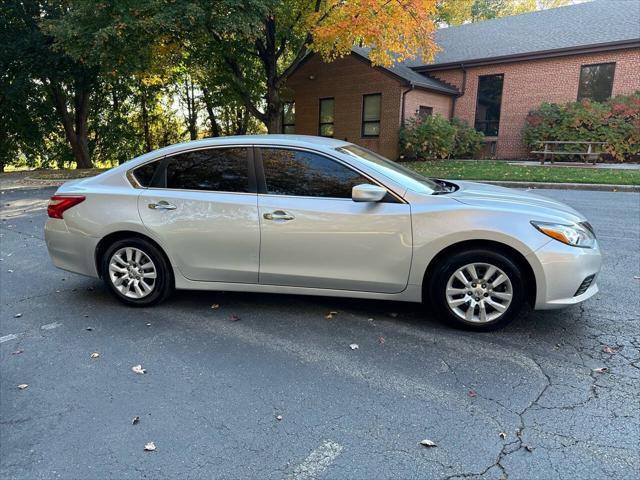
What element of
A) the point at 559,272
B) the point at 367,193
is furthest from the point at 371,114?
the point at 559,272

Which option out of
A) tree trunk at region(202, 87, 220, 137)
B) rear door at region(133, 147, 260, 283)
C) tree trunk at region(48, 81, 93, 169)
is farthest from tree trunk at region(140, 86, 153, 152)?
rear door at region(133, 147, 260, 283)

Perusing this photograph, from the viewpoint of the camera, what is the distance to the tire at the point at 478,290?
3572 mm

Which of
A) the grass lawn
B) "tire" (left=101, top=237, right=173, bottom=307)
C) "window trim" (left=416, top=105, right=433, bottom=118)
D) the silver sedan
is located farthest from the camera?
"window trim" (left=416, top=105, right=433, bottom=118)

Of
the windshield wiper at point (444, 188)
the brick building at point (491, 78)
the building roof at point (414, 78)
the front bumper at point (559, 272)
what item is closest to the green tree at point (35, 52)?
the brick building at point (491, 78)

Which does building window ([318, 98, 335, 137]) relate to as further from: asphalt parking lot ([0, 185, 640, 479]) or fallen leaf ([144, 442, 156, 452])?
fallen leaf ([144, 442, 156, 452])

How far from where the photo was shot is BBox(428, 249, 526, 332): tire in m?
3.57

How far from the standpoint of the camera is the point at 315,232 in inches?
151

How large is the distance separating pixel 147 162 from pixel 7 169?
29.6 metres

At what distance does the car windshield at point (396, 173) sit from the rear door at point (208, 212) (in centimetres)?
95

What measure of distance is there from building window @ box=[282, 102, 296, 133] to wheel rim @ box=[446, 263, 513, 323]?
2248cm

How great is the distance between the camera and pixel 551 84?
2028cm

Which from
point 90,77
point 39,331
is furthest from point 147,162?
point 90,77

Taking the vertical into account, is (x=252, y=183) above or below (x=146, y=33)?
below

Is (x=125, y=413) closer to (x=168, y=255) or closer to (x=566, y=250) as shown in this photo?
(x=168, y=255)
